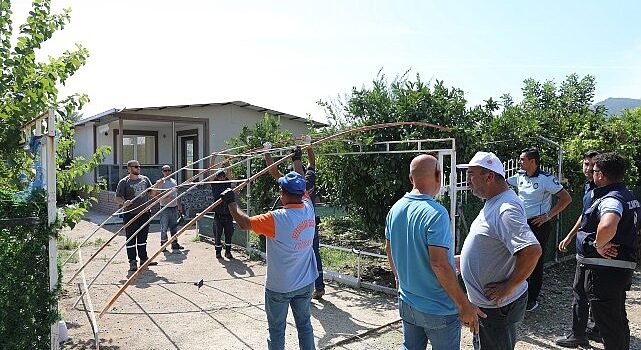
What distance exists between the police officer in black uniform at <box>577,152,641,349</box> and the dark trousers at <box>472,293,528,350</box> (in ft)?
4.31

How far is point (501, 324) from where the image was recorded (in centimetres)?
316

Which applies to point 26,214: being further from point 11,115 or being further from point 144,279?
point 144,279

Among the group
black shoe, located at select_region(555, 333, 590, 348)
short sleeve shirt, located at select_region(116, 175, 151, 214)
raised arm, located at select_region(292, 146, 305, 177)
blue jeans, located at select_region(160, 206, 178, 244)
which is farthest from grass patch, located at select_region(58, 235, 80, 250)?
black shoe, located at select_region(555, 333, 590, 348)

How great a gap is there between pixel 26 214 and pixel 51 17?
7.08 feet

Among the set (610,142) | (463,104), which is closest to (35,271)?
(463,104)

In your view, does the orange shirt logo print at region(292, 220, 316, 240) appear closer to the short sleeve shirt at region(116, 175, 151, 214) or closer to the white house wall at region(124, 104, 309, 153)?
the short sleeve shirt at region(116, 175, 151, 214)

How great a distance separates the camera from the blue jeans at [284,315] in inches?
157

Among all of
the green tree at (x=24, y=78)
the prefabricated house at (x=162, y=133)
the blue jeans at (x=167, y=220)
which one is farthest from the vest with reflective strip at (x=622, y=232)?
the prefabricated house at (x=162, y=133)

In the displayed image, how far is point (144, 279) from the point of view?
7.68 metres

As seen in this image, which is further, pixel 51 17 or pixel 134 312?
pixel 134 312

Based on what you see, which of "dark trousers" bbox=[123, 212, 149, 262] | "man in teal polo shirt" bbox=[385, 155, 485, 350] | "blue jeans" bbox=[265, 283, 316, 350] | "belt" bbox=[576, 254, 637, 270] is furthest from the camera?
"dark trousers" bbox=[123, 212, 149, 262]

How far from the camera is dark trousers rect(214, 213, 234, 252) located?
930 centimetres

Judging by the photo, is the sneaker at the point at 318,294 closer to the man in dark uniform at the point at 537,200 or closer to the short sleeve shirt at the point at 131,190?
the man in dark uniform at the point at 537,200

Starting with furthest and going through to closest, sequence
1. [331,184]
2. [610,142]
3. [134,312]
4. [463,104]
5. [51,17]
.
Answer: [610,142] < [331,184] < [463,104] < [134,312] < [51,17]
